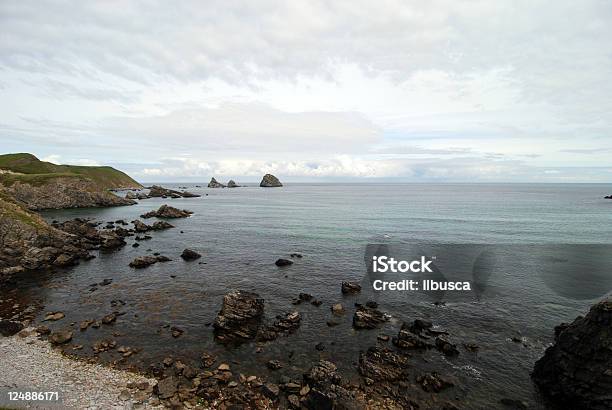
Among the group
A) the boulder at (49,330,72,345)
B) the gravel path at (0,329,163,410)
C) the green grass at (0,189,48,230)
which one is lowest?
the gravel path at (0,329,163,410)

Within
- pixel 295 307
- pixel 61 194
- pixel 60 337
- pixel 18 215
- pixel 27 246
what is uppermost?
pixel 61 194

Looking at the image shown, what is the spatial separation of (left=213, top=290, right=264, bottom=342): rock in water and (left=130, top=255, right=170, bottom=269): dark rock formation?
89.0ft

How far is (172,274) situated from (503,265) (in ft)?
192

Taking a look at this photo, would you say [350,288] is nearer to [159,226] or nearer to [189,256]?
[189,256]

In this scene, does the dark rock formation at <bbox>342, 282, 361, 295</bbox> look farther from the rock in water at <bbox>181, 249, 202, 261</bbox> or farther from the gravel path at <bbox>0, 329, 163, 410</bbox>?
the rock in water at <bbox>181, 249, 202, 261</bbox>

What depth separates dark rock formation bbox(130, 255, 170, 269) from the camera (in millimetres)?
52312

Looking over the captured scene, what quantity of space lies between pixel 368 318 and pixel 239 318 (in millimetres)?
14323

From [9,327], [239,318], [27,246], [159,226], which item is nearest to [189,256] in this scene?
[27,246]

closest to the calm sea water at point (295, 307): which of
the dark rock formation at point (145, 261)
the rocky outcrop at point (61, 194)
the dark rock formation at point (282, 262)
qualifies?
the dark rock formation at point (282, 262)

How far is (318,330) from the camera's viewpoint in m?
31.8

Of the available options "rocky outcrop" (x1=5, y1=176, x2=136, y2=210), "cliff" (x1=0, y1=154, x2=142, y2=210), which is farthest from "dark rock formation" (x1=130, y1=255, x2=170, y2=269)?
"rocky outcrop" (x1=5, y1=176, x2=136, y2=210)

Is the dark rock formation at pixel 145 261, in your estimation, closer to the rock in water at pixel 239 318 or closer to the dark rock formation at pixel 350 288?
the rock in water at pixel 239 318

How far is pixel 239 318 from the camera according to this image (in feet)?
106

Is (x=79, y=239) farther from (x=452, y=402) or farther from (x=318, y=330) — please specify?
(x=452, y=402)
